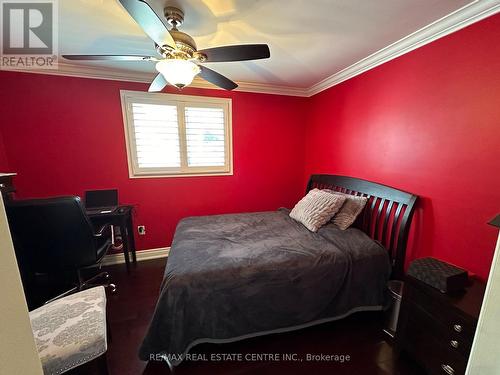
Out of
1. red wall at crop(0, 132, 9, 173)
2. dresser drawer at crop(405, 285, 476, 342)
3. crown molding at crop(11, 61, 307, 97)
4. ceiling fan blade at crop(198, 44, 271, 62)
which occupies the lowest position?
dresser drawer at crop(405, 285, 476, 342)

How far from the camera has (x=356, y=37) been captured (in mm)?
1774

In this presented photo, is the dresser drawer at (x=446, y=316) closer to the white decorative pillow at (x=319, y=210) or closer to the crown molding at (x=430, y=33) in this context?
the white decorative pillow at (x=319, y=210)

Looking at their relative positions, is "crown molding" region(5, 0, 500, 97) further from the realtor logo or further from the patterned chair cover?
the patterned chair cover

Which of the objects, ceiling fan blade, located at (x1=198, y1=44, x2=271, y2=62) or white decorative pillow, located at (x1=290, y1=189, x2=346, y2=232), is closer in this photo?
ceiling fan blade, located at (x1=198, y1=44, x2=271, y2=62)

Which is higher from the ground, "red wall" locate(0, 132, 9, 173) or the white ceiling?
the white ceiling

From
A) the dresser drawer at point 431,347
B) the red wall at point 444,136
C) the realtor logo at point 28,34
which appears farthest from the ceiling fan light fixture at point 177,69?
the dresser drawer at point 431,347

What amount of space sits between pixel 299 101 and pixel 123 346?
3.57 m

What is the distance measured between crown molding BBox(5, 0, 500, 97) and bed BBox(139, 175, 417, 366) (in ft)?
4.17

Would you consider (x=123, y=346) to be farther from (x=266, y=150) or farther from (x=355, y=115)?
(x=355, y=115)

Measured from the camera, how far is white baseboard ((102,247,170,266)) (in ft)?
9.11

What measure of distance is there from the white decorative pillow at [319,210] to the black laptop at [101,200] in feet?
7.34

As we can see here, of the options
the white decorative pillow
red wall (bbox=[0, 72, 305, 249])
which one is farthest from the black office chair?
the white decorative pillow

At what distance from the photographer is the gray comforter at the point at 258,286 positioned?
1388 mm

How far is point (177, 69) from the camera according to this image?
1.47 meters
